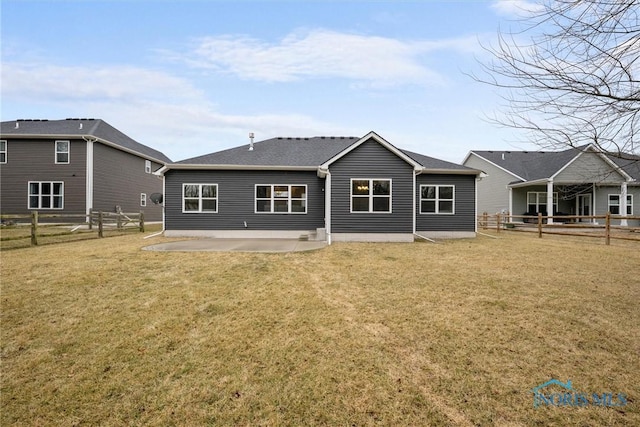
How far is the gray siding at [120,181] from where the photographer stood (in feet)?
64.9

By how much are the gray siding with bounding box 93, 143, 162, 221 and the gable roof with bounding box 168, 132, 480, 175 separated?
921 cm

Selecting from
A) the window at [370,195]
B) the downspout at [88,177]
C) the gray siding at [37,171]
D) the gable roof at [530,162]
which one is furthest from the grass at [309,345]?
the gable roof at [530,162]

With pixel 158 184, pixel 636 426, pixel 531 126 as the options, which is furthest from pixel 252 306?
pixel 158 184

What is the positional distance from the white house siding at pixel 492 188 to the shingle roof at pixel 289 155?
36.9 ft

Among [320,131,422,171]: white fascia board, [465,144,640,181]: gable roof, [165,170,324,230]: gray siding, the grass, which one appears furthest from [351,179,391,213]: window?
[465,144,640,181]: gable roof

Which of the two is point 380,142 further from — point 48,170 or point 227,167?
point 48,170

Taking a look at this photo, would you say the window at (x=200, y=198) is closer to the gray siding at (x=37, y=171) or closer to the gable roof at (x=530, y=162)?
the gray siding at (x=37, y=171)

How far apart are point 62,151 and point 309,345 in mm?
23271

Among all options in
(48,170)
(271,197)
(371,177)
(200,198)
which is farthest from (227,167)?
(48,170)

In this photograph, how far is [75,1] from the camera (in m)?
10.9

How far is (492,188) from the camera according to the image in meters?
25.6

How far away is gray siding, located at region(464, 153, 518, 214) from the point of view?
78.5 feet

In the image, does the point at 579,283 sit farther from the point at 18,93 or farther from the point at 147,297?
the point at 18,93

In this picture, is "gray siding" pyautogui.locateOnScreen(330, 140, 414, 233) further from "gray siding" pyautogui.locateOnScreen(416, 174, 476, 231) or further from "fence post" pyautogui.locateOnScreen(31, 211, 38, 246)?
"fence post" pyautogui.locateOnScreen(31, 211, 38, 246)
